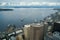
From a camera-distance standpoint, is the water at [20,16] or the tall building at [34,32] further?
the water at [20,16]

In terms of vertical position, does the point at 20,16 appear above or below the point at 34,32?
above

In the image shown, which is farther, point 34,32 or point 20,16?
point 20,16

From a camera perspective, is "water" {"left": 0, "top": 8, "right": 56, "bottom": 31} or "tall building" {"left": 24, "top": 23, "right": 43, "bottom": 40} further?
"water" {"left": 0, "top": 8, "right": 56, "bottom": 31}

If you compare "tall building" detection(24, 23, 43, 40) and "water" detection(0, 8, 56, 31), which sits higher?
"water" detection(0, 8, 56, 31)

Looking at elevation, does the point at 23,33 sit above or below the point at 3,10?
below

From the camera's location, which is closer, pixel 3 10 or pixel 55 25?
pixel 55 25

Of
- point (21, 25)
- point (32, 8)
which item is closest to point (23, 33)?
point (21, 25)

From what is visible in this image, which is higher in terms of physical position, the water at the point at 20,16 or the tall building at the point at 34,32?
the water at the point at 20,16

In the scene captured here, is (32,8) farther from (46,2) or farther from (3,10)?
(3,10)
